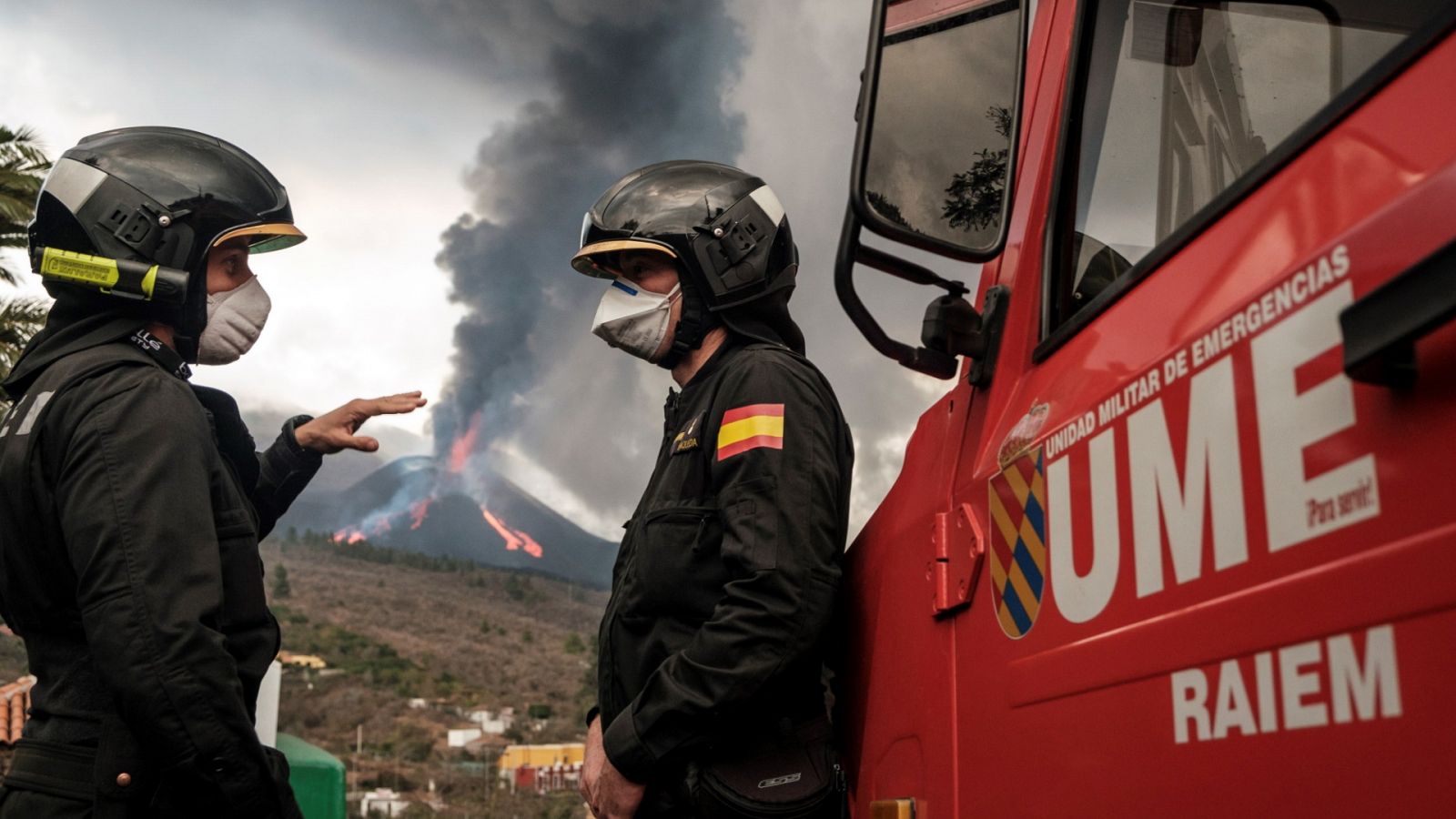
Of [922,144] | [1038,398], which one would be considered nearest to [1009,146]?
[922,144]

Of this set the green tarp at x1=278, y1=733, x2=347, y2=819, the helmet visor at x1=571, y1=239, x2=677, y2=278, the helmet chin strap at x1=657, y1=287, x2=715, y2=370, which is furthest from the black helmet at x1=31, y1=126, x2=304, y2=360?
the green tarp at x1=278, y1=733, x2=347, y2=819

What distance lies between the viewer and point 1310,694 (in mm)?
1157

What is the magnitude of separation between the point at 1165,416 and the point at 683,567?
1347 millimetres

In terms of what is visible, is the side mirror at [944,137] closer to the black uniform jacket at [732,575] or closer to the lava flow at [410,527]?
the black uniform jacket at [732,575]

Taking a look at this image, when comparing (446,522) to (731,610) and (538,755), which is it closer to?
(538,755)

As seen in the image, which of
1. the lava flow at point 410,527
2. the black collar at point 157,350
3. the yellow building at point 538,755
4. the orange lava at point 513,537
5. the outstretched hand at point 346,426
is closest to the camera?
the black collar at point 157,350

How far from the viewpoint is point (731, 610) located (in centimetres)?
244

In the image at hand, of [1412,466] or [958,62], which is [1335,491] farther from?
[958,62]

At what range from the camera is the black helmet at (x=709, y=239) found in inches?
124

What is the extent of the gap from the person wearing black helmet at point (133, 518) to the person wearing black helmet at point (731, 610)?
74 cm

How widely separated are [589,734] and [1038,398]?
139cm

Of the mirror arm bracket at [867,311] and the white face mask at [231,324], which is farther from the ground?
the white face mask at [231,324]

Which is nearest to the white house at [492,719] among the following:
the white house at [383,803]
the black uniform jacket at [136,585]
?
the white house at [383,803]

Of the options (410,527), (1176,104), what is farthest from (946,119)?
(410,527)
